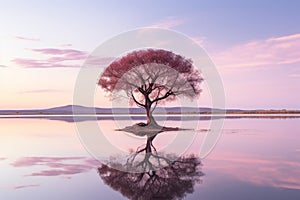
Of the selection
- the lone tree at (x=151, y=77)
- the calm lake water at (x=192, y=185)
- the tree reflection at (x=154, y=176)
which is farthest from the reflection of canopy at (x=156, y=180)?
the lone tree at (x=151, y=77)

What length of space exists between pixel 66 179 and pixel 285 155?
14.5 meters

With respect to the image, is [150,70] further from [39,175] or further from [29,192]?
[29,192]

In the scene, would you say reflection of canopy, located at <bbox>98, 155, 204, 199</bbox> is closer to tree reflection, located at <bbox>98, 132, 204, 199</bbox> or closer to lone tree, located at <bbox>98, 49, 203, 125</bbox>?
tree reflection, located at <bbox>98, 132, 204, 199</bbox>

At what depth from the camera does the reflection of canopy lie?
12992 mm

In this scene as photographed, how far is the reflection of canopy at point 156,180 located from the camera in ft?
42.6

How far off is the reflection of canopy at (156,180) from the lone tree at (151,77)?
2644cm

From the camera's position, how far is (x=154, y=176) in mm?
16141

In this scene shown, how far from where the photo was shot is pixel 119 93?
159 ft

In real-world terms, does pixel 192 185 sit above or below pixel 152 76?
below

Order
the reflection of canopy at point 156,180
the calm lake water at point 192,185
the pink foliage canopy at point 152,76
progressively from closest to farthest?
the reflection of canopy at point 156,180 < the calm lake water at point 192,185 < the pink foliage canopy at point 152,76

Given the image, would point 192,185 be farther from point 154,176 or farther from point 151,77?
point 151,77

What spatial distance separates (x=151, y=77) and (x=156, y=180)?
30437 mm

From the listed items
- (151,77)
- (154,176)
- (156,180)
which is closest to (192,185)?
(156,180)

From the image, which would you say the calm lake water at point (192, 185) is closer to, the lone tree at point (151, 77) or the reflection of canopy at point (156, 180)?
the reflection of canopy at point (156, 180)
